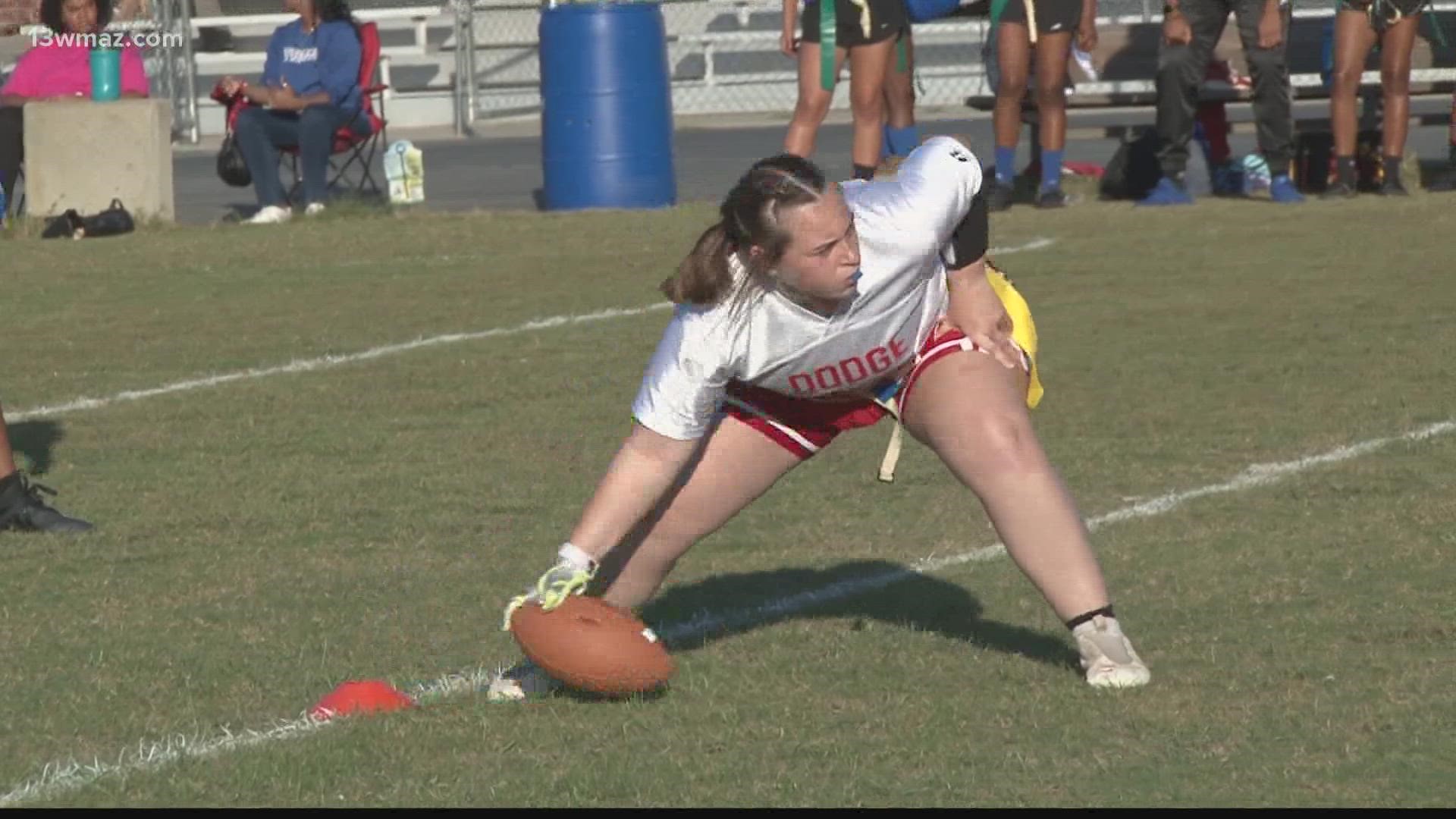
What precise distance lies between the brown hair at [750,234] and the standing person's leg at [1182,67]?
34.3 ft

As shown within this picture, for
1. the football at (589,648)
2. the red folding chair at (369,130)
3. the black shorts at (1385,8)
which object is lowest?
the football at (589,648)

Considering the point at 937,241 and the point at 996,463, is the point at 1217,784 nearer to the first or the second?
the point at 996,463

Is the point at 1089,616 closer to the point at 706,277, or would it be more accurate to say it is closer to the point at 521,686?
the point at 706,277

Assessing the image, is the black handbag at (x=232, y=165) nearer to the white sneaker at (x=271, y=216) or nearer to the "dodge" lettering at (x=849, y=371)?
the white sneaker at (x=271, y=216)

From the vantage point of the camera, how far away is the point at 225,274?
13.6 m

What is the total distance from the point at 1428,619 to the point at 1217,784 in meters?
1.52

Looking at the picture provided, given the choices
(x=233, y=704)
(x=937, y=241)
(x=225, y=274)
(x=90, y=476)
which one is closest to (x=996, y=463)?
(x=937, y=241)

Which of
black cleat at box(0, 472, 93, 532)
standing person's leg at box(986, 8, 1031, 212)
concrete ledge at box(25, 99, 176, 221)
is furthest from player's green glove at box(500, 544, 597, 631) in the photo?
concrete ledge at box(25, 99, 176, 221)

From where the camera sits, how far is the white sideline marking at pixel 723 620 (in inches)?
196

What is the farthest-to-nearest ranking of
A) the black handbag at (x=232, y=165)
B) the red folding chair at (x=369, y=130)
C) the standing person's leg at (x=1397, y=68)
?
1. the red folding chair at (x=369, y=130)
2. the black handbag at (x=232, y=165)
3. the standing person's leg at (x=1397, y=68)

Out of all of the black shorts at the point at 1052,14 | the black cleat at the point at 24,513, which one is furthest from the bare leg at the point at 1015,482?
the black shorts at the point at 1052,14

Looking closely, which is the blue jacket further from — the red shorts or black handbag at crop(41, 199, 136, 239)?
the red shorts

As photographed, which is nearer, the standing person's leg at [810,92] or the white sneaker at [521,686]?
the white sneaker at [521,686]

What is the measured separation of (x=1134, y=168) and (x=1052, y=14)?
1.51 m
